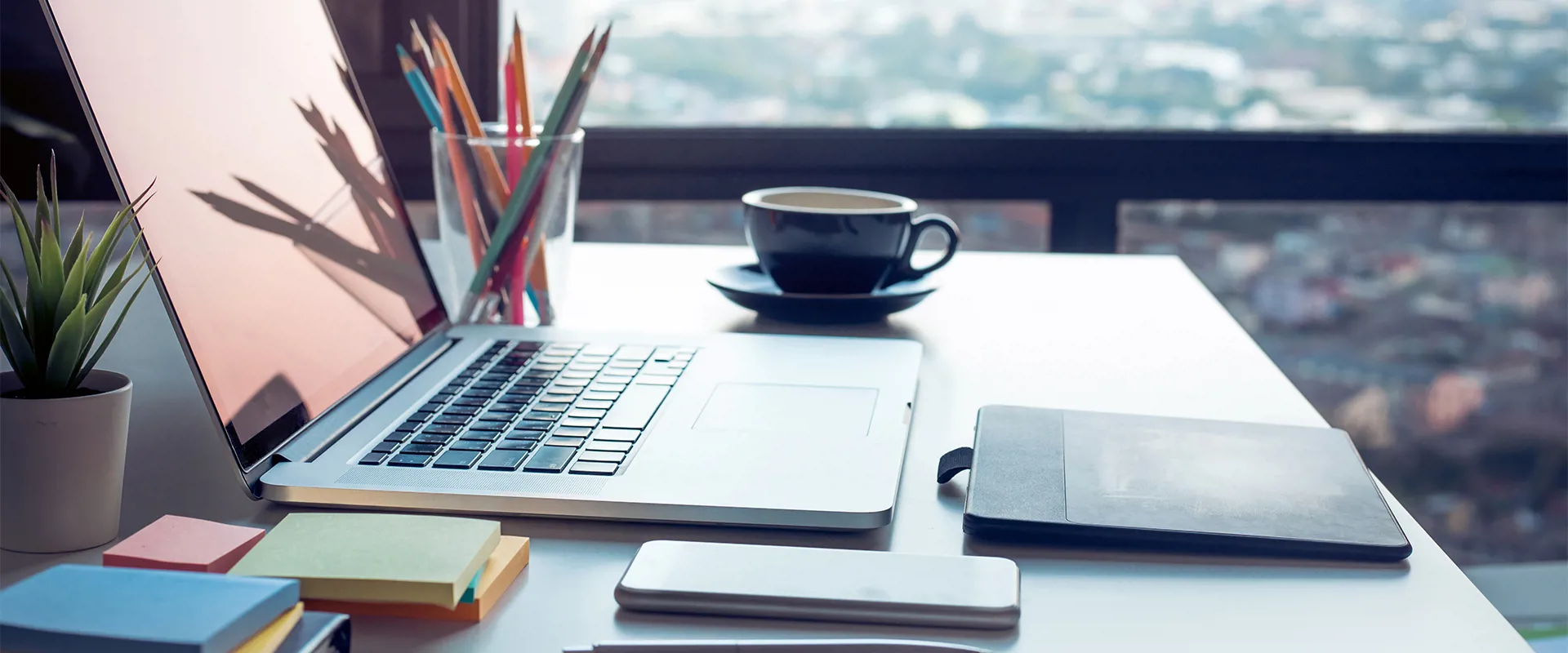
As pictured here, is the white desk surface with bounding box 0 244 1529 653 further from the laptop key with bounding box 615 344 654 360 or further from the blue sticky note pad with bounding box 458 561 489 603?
the laptop key with bounding box 615 344 654 360

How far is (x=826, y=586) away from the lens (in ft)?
1.37

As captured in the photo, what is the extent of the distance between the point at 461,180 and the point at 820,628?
Answer: 521mm

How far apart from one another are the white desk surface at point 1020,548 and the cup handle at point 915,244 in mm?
30

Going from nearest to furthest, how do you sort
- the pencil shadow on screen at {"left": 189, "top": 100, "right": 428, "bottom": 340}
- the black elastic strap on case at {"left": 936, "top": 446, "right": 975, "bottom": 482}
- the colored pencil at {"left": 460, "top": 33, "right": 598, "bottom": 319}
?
1. the black elastic strap on case at {"left": 936, "top": 446, "right": 975, "bottom": 482}
2. the pencil shadow on screen at {"left": 189, "top": 100, "right": 428, "bottom": 340}
3. the colored pencil at {"left": 460, "top": 33, "right": 598, "bottom": 319}

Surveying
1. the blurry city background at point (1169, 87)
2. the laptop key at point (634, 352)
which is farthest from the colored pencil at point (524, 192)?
the blurry city background at point (1169, 87)

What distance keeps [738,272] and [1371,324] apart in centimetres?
114

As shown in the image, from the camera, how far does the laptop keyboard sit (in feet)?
1.77

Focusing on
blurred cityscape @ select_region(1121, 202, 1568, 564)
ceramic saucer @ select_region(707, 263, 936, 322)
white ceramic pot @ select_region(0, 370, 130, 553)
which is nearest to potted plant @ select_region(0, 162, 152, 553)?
white ceramic pot @ select_region(0, 370, 130, 553)

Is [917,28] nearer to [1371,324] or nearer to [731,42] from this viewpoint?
[731,42]

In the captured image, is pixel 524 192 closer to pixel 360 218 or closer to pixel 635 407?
pixel 360 218

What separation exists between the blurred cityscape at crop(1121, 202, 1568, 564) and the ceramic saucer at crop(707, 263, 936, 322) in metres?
0.86

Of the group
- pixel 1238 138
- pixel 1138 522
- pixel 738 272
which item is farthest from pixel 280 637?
pixel 1238 138

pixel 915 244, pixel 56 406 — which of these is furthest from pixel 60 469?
pixel 915 244

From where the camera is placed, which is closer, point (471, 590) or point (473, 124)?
point (471, 590)
